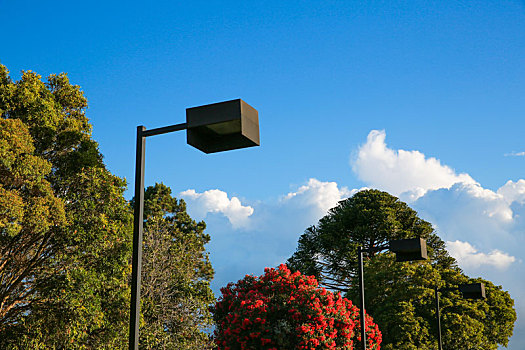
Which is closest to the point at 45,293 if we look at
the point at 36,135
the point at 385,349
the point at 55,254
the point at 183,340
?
the point at 55,254

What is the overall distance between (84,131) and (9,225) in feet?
15.0

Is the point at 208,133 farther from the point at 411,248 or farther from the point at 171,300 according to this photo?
the point at 171,300

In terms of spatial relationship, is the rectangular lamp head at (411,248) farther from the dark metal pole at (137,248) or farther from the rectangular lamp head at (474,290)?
the rectangular lamp head at (474,290)

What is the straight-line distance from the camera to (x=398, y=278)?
84.2 feet

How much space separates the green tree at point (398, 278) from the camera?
24391mm

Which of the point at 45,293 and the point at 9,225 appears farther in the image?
the point at 45,293

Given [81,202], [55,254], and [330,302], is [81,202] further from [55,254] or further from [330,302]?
[330,302]

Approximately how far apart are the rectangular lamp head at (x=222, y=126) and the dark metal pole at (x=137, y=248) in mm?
627

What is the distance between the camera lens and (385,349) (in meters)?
23.7

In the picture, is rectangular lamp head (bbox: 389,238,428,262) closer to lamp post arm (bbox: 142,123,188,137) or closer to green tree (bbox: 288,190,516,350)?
lamp post arm (bbox: 142,123,188,137)

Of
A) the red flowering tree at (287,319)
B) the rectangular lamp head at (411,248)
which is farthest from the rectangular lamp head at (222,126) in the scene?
the red flowering tree at (287,319)

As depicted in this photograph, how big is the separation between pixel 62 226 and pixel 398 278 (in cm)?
1680

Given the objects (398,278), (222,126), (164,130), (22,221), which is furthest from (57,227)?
(398,278)

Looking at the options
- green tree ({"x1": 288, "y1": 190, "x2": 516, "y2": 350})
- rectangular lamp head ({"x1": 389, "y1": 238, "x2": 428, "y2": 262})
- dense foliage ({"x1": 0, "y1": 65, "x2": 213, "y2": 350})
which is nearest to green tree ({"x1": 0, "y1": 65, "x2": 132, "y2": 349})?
dense foliage ({"x1": 0, "y1": 65, "x2": 213, "y2": 350})
